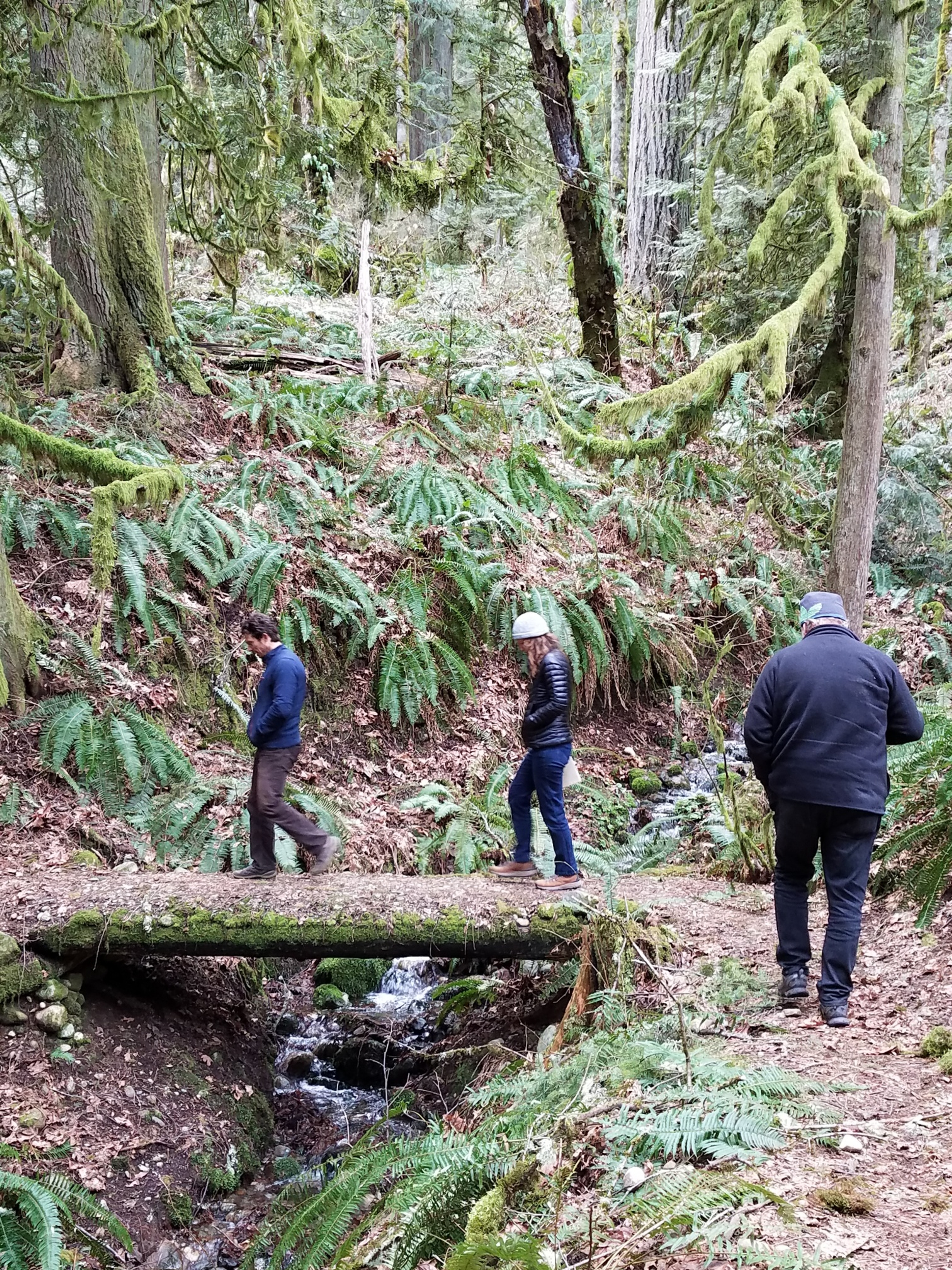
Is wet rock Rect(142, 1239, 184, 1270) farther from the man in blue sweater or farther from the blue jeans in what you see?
the blue jeans

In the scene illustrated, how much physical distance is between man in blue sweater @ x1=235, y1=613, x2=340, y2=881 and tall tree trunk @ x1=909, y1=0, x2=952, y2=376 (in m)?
10.4

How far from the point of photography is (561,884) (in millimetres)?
5688

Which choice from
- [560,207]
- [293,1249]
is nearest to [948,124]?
[560,207]

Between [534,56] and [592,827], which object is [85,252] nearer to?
[534,56]

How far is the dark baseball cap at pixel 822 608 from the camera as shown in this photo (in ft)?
13.8

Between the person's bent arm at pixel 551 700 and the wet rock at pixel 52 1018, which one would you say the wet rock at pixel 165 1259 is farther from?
the person's bent arm at pixel 551 700

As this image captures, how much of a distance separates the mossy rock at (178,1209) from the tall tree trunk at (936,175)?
1248cm

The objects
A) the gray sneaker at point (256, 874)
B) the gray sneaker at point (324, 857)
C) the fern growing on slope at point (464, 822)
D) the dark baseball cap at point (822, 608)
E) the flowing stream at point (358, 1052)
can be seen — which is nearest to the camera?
the dark baseball cap at point (822, 608)

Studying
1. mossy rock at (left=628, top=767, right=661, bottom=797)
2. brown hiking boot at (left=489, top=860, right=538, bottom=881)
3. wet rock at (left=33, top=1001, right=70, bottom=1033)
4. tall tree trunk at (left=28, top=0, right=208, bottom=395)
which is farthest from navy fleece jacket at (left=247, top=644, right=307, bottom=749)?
tall tree trunk at (left=28, top=0, right=208, bottom=395)

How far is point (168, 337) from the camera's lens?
9703 millimetres

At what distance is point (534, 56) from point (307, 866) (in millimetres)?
10266

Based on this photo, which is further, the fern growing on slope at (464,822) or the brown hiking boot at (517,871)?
the fern growing on slope at (464,822)

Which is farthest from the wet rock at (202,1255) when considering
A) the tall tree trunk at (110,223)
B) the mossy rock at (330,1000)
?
the tall tree trunk at (110,223)

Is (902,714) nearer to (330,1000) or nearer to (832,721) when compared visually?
(832,721)
